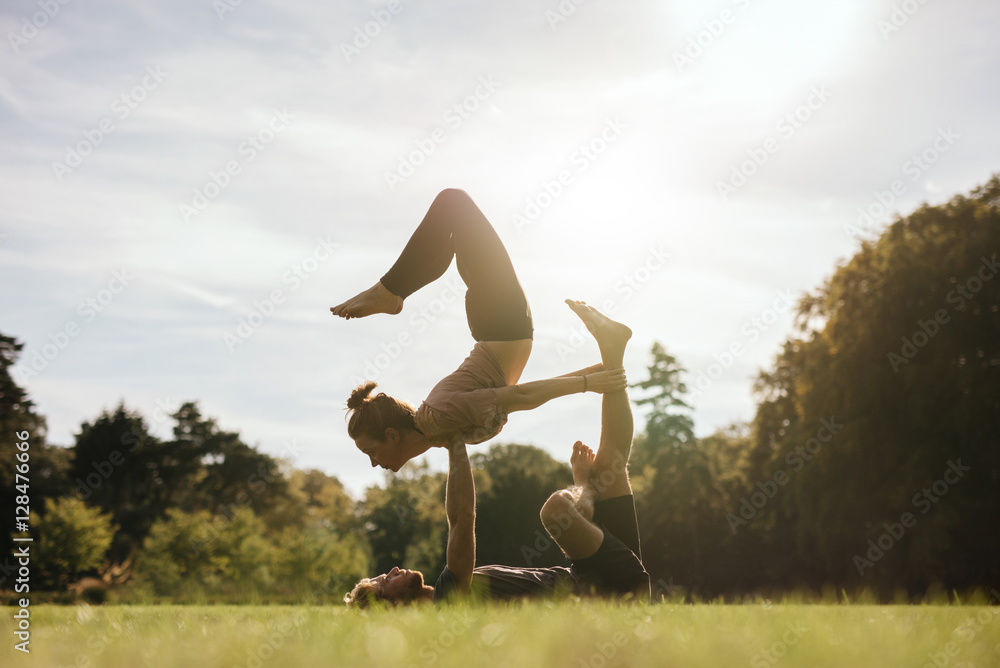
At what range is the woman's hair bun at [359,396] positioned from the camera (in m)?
4.35

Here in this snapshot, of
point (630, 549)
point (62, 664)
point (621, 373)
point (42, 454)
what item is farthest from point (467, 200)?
point (42, 454)

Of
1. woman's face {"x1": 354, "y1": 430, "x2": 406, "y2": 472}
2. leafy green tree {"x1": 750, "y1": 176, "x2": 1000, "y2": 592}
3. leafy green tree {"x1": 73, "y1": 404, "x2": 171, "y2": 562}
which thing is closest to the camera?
woman's face {"x1": 354, "y1": 430, "x2": 406, "y2": 472}

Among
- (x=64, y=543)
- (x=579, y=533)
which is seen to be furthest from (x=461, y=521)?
(x=64, y=543)

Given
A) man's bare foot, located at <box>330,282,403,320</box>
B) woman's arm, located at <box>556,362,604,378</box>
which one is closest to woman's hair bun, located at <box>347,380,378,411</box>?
man's bare foot, located at <box>330,282,403,320</box>

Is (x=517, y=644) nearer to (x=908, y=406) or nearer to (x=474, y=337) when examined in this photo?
(x=474, y=337)

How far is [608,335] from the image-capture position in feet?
15.1

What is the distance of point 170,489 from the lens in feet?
142

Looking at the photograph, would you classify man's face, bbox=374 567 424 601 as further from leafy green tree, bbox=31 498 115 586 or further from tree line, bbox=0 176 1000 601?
leafy green tree, bbox=31 498 115 586

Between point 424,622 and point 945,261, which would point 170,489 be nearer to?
point 945,261

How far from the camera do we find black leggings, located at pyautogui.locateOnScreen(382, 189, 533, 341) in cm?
439

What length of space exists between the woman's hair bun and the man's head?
1098mm

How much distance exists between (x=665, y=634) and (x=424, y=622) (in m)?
0.81

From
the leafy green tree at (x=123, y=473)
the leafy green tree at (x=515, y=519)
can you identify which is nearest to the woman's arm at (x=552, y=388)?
the leafy green tree at (x=515, y=519)

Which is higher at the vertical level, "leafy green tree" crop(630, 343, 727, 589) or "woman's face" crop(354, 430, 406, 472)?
"woman's face" crop(354, 430, 406, 472)
